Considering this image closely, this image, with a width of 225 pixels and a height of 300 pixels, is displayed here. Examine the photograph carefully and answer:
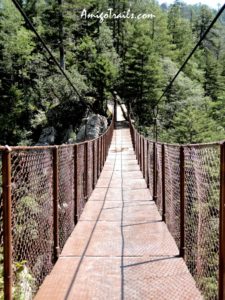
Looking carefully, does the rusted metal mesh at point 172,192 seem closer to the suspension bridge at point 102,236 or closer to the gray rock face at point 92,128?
the suspension bridge at point 102,236

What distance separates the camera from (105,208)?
18.0ft

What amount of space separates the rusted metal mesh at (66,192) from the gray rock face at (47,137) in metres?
19.3

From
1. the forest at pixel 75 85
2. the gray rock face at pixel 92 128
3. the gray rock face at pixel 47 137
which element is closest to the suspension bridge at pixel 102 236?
the gray rock face at pixel 92 128

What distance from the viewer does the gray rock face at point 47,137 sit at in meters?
23.7

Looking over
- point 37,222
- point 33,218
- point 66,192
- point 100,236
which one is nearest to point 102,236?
point 100,236

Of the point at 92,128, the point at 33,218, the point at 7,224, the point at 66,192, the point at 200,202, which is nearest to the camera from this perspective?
the point at 7,224

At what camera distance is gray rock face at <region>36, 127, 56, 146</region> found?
23703mm

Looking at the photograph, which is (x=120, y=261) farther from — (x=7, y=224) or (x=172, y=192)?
Answer: (x=7, y=224)

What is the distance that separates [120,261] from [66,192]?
4.18 ft

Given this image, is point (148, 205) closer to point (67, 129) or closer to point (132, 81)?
point (67, 129)

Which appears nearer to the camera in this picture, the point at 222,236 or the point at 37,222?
the point at 222,236

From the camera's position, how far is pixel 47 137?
78.5 ft

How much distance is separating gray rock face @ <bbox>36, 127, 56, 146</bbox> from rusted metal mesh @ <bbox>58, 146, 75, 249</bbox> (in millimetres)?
19285

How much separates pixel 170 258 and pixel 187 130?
2180 centimetres
